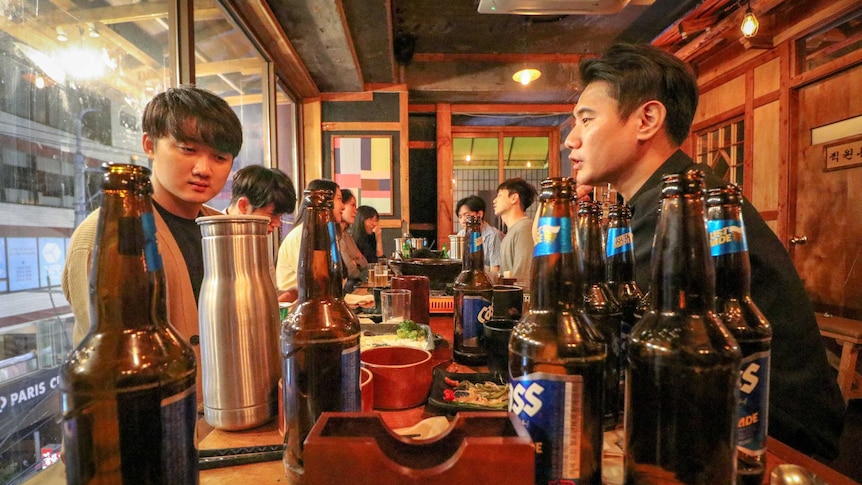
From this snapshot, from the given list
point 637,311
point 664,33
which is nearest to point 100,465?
point 637,311

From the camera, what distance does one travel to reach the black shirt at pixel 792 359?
3.03ft

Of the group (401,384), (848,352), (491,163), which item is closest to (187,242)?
(401,384)

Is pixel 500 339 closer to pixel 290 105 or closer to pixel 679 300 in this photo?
pixel 679 300

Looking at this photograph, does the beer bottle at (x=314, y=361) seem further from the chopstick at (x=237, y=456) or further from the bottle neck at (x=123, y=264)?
the bottle neck at (x=123, y=264)

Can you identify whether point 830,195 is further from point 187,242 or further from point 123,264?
point 123,264

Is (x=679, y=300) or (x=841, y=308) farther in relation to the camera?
(x=841, y=308)

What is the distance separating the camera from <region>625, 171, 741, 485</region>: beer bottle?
0.47 m

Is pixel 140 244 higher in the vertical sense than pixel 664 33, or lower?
lower

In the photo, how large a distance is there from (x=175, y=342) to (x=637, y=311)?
738 millimetres

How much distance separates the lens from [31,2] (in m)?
1.80

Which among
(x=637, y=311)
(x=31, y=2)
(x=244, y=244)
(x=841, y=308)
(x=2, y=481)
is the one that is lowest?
(x=2, y=481)

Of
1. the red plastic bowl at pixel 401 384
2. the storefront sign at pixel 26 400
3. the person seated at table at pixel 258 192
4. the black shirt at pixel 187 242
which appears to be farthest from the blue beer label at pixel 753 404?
the storefront sign at pixel 26 400

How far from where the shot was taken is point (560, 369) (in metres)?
0.51

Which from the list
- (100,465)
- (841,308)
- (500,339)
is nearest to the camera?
(100,465)
